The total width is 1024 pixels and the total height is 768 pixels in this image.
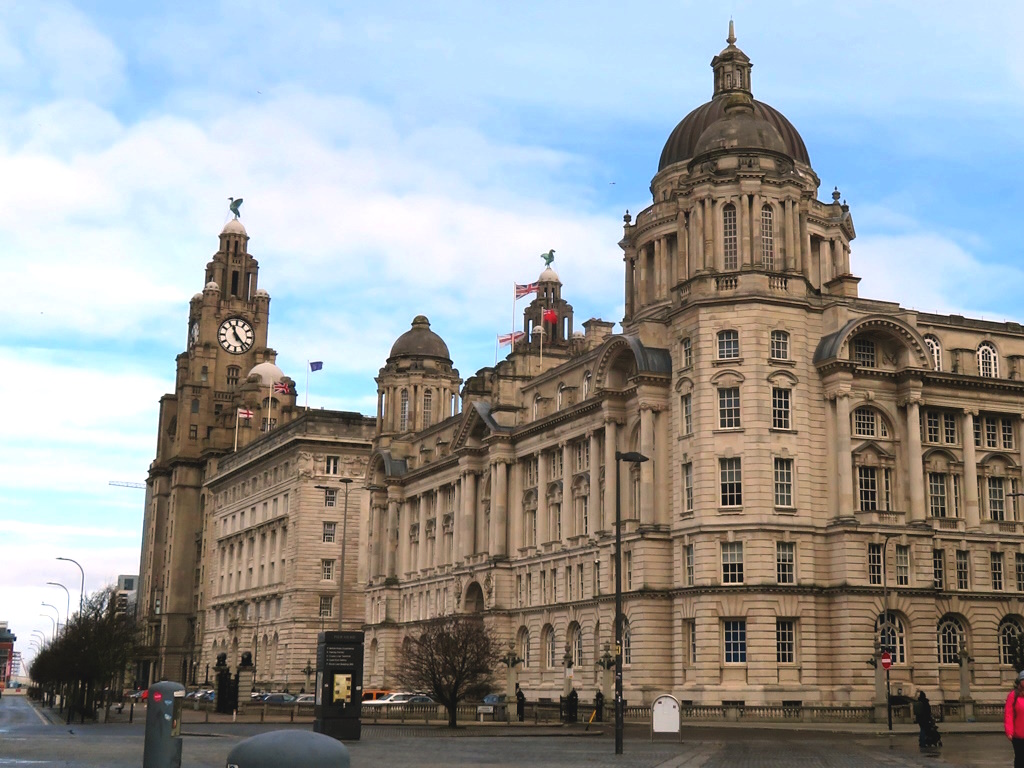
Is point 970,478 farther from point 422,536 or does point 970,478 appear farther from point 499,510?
point 422,536

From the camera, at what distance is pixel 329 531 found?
12369cm

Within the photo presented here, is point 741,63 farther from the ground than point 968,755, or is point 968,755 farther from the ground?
point 741,63

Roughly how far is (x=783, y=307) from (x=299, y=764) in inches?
2432

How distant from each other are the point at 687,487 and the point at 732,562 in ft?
15.7

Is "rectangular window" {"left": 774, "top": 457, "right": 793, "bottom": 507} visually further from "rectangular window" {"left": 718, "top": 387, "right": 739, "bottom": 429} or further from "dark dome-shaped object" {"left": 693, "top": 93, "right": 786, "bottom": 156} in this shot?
"dark dome-shaped object" {"left": 693, "top": 93, "right": 786, "bottom": 156}

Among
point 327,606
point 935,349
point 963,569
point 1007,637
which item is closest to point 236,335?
point 327,606

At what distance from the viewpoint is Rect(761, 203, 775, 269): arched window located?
7119cm

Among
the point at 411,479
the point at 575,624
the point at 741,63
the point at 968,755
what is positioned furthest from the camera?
the point at 411,479

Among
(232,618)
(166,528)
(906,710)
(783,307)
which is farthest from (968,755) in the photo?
(166,528)

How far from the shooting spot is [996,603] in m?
70.5

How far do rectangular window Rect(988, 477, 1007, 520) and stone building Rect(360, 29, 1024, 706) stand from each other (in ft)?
0.37

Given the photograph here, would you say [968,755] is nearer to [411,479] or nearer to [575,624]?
[575,624]

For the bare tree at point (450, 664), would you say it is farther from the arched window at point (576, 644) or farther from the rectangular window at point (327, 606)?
the rectangular window at point (327, 606)

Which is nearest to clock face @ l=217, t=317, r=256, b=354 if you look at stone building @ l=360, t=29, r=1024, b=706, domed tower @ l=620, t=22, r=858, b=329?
stone building @ l=360, t=29, r=1024, b=706
